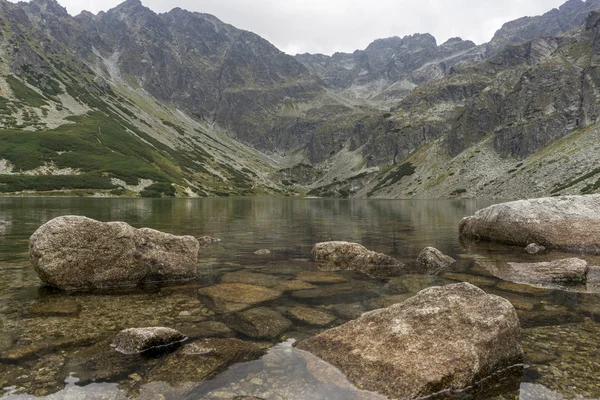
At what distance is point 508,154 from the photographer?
179m

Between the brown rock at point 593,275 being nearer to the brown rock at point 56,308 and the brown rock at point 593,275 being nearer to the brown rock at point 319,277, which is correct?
the brown rock at point 319,277

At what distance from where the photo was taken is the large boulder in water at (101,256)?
1343cm

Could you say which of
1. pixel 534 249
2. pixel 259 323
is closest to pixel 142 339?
pixel 259 323

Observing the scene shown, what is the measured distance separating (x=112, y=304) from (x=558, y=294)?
15359 millimetres

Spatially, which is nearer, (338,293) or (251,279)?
(338,293)

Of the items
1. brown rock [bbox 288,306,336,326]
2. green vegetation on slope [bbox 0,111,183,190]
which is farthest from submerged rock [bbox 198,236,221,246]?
green vegetation on slope [bbox 0,111,183,190]

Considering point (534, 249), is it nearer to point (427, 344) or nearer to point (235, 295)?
point (427, 344)

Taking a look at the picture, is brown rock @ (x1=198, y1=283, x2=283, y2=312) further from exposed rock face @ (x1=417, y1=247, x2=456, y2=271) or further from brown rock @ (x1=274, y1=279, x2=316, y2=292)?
exposed rock face @ (x1=417, y1=247, x2=456, y2=271)

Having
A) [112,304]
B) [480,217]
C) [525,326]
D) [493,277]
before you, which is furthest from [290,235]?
[525,326]

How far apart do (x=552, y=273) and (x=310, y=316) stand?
36.5 ft

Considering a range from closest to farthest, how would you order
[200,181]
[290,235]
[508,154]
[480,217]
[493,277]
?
[493,277]
[480,217]
[290,235]
[508,154]
[200,181]

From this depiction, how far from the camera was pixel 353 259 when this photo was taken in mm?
19234

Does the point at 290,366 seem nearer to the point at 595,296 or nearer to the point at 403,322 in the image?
the point at 403,322

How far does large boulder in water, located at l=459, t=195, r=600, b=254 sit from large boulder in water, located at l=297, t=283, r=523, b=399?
1863 centimetres
